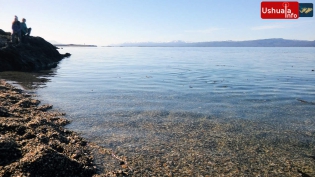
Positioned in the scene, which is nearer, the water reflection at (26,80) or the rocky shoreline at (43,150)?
the rocky shoreline at (43,150)

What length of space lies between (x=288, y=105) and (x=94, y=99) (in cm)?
1082

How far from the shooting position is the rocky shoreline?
5250 millimetres

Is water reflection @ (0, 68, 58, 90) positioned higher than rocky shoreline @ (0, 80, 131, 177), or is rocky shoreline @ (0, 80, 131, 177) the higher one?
water reflection @ (0, 68, 58, 90)

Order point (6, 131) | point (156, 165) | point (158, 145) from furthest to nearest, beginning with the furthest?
point (158, 145) → point (6, 131) → point (156, 165)

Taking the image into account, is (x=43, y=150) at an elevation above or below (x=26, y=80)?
below

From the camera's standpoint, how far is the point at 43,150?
5.72m

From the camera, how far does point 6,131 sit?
6.96 metres

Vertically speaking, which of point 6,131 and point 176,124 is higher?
point 6,131

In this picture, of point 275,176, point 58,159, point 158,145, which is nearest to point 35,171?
point 58,159

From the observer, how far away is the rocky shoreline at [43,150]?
525 centimetres

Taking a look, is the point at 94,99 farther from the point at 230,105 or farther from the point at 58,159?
the point at 58,159

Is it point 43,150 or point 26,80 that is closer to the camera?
point 43,150

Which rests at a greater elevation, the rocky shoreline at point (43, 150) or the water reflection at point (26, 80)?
the water reflection at point (26, 80)

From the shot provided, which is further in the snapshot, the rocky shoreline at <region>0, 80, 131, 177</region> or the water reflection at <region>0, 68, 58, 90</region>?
the water reflection at <region>0, 68, 58, 90</region>
